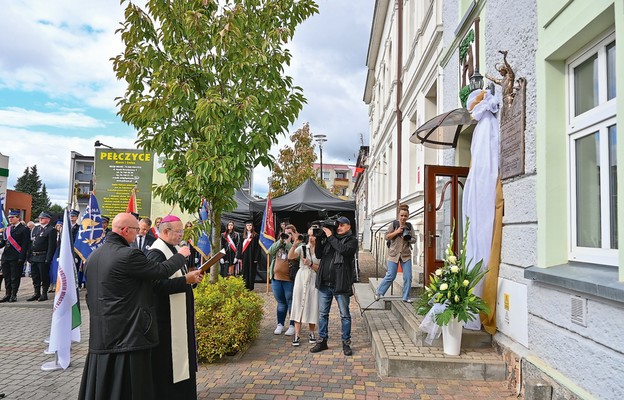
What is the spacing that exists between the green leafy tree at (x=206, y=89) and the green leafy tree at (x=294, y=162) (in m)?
19.2

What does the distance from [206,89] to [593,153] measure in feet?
13.6

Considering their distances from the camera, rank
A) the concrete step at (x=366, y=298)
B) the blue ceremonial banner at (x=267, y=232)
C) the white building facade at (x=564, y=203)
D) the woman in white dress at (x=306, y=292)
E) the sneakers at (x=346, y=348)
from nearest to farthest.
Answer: the white building facade at (x=564, y=203), the sneakers at (x=346, y=348), the woman in white dress at (x=306, y=292), the concrete step at (x=366, y=298), the blue ceremonial banner at (x=267, y=232)

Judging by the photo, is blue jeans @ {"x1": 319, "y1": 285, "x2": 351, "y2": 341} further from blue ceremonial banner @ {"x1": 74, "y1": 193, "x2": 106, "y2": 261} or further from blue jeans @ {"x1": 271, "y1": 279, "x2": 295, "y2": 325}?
blue ceremonial banner @ {"x1": 74, "y1": 193, "x2": 106, "y2": 261}

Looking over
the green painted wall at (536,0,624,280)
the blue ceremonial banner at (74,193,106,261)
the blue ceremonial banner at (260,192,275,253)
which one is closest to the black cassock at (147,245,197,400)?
the green painted wall at (536,0,624,280)

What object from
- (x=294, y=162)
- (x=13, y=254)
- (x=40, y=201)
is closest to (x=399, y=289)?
(x=13, y=254)

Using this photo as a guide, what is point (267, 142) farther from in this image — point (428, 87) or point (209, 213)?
point (428, 87)

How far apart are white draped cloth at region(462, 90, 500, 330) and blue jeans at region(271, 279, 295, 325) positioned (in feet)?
9.13

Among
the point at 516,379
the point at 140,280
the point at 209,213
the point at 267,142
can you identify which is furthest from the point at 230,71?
the point at 516,379

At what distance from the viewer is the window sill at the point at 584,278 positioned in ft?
9.83

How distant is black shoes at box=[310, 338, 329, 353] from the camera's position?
589 centimetres

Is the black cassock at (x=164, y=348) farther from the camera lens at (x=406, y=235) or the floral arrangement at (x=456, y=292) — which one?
the camera lens at (x=406, y=235)

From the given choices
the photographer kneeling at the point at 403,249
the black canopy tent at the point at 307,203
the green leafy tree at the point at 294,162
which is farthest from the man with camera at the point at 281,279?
the green leafy tree at the point at 294,162

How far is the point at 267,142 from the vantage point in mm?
5301

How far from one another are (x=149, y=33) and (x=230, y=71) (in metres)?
1.10
